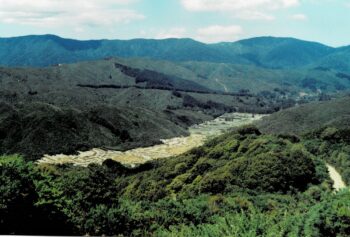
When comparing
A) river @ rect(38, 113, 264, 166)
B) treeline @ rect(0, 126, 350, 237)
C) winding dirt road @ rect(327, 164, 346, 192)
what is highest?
treeline @ rect(0, 126, 350, 237)

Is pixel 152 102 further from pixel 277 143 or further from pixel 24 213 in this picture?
pixel 24 213

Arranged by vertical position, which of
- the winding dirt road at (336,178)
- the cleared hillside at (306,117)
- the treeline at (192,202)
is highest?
the treeline at (192,202)

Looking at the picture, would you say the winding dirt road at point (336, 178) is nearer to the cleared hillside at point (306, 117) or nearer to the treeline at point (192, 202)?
the treeline at point (192, 202)

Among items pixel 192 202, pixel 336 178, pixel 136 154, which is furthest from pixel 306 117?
pixel 192 202

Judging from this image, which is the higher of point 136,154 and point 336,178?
point 336,178

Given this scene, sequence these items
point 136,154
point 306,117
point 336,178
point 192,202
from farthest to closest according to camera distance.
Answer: point 306,117, point 136,154, point 336,178, point 192,202

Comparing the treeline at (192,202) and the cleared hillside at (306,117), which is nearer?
the treeline at (192,202)

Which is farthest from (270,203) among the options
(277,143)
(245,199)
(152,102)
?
(152,102)

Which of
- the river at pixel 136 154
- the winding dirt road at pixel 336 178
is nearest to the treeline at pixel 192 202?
the winding dirt road at pixel 336 178

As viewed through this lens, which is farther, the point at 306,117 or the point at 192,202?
the point at 306,117

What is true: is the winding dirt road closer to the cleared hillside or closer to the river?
the river

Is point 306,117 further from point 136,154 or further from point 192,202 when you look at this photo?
point 192,202

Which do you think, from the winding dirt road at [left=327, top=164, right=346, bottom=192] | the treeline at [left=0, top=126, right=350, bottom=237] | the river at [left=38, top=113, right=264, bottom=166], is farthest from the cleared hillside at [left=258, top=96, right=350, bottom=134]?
the treeline at [left=0, top=126, right=350, bottom=237]
